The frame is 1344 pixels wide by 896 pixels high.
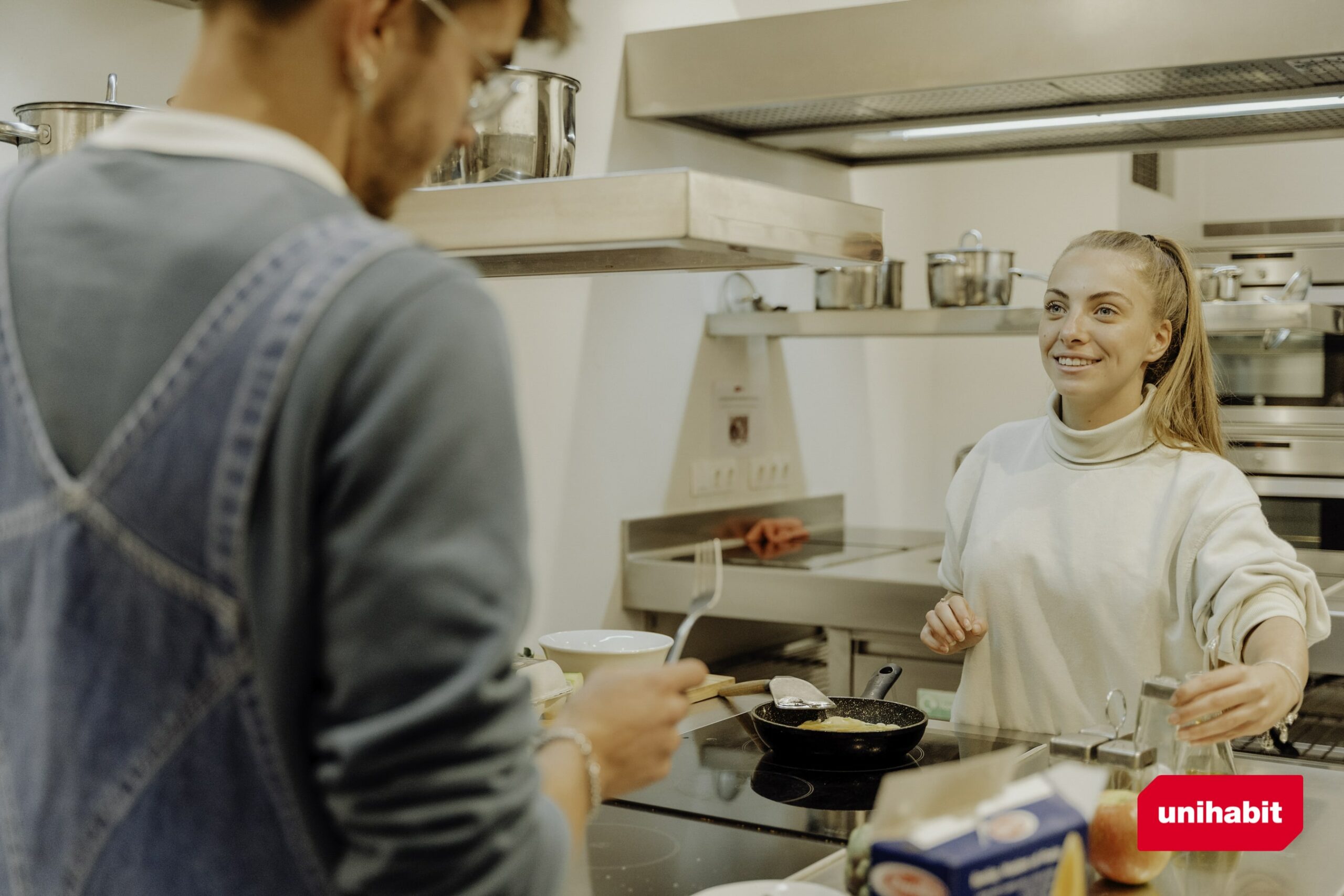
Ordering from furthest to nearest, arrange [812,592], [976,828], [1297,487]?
[1297,487], [812,592], [976,828]

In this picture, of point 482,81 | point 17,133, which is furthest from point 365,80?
point 17,133

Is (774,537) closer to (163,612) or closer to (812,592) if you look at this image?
(812,592)

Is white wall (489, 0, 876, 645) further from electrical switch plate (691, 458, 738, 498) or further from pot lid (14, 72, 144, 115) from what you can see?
pot lid (14, 72, 144, 115)

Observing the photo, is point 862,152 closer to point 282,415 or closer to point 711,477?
point 711,477

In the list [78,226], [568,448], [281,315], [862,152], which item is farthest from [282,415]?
[862,152]

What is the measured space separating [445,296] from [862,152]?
2.93 meters

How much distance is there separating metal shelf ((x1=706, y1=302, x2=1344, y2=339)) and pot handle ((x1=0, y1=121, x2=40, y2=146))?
5.94 feet

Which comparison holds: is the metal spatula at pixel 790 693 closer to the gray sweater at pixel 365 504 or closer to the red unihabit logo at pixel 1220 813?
the red unihabit logo at pixel 1220 813

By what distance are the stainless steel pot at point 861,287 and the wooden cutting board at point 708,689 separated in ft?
4.20

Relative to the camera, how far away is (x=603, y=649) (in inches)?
73.1

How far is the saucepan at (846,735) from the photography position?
4.83ft

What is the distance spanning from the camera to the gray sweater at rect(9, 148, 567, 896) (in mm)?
558

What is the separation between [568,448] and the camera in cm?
274

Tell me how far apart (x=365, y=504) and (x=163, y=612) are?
11cm
